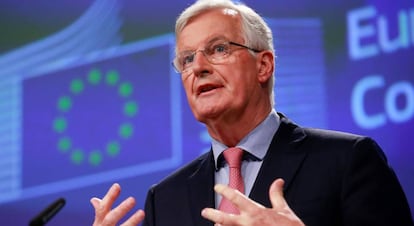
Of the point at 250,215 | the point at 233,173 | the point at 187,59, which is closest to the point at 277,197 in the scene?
the point at 250,215

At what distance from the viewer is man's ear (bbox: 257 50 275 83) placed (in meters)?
2.60

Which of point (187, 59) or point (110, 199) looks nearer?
point (110, 199)

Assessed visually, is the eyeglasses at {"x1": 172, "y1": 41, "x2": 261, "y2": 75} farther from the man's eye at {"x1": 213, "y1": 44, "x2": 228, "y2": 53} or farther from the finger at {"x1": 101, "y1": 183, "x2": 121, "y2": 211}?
the finger at {"x1": 101, "y1": 183, "x2": 121, "y2": 211}

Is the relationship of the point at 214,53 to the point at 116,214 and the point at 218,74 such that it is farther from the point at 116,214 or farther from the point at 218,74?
the point at 116,214

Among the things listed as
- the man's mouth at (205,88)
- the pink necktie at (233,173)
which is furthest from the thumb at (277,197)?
the man's mouth at (205,88)

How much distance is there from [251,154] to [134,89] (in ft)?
4.81

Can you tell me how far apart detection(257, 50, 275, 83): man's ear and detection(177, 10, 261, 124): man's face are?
0.02 m

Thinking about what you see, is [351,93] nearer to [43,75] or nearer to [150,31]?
[150,31]

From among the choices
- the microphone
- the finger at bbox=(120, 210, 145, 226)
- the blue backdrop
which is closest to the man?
the finger at bbox=(120, 210, 145, 226)

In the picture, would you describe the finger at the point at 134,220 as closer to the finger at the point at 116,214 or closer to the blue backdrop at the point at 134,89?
the finger at the point at 116,214

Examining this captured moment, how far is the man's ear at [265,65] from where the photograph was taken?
8.54 ft

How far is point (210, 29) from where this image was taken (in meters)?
2.52

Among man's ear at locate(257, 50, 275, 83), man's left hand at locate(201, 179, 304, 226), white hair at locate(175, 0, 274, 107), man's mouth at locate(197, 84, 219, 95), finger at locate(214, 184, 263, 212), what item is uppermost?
white hair at locate(175, 0, 274, 107)

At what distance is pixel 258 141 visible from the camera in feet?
8.12
